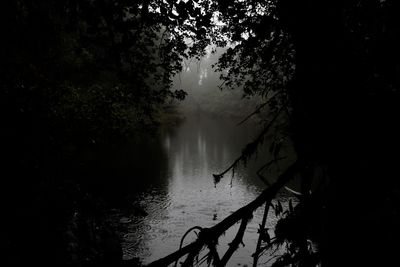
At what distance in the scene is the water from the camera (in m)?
18.8

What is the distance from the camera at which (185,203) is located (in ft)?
86.1

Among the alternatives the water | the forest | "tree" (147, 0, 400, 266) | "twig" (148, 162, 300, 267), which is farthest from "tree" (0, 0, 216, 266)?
the water

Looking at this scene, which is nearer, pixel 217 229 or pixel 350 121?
pixel 350 121

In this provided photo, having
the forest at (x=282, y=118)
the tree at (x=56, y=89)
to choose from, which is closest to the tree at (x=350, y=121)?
the forest at (x=282, y=118)

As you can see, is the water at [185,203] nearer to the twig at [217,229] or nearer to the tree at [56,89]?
the tree at [56,89]

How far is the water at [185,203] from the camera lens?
740 inches

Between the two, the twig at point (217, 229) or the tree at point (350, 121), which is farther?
the twig at point (217, 229)

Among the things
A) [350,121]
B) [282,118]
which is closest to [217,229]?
[350,121]

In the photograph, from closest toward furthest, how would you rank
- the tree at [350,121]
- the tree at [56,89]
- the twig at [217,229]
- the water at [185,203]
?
1. the tree at [350,121]
2. the twig at [217,229]
3. the tree at [56,89]
4. the water at [185,203]

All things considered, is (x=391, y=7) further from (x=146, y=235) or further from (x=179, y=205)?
(x=179, y=205)

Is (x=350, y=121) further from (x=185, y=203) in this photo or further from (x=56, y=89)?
(x=185, y=203)

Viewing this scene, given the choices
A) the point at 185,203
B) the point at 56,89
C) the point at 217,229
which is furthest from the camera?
the point at 185,203

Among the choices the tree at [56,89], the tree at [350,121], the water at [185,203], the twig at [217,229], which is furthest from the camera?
the water at [185,203]

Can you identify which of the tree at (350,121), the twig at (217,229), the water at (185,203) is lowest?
the water at (185,203)
